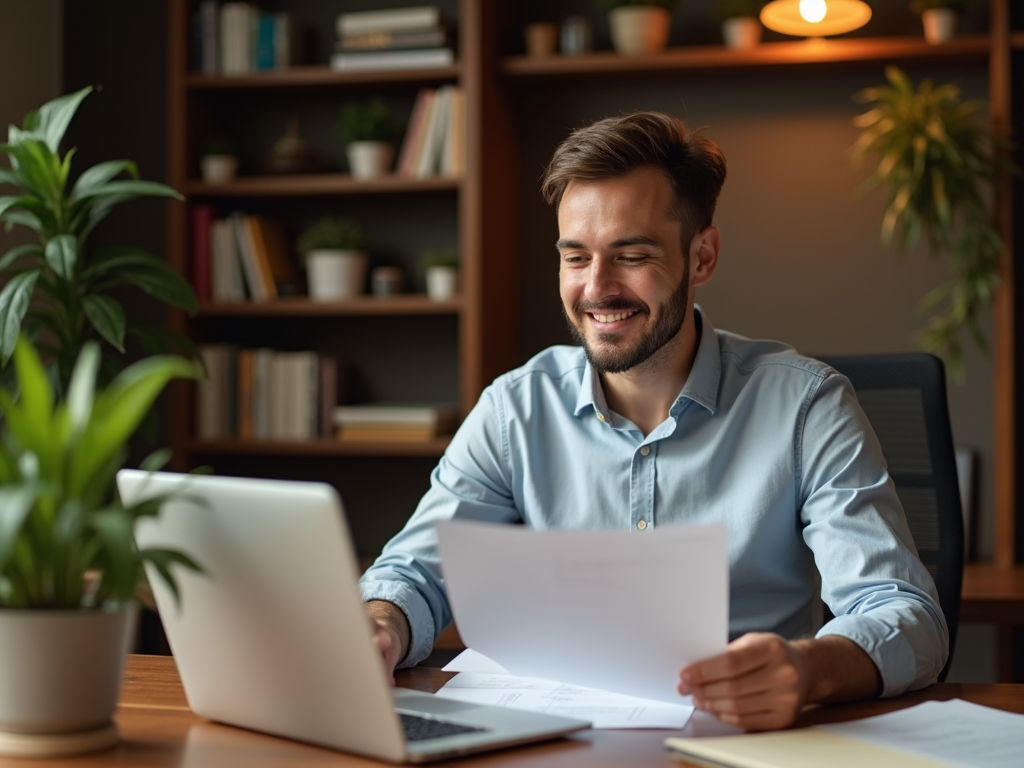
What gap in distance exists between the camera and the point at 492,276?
332 cm

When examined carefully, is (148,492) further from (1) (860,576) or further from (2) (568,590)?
(1) (860,576)

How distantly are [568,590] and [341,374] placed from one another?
2457mm

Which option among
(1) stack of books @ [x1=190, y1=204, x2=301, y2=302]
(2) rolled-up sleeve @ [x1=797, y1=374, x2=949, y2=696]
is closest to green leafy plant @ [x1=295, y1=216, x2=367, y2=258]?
(1) stack of books @ [x1=190, y1=204, x2=301, y2=302]

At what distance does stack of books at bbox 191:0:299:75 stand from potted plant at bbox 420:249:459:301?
0.71m

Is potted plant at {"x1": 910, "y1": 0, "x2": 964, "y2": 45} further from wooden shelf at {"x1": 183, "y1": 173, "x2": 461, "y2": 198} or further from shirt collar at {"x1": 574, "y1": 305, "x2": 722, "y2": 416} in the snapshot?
shirt collar at {"x1": 574, "y1": 305, "x2": 722, "y2": 416}

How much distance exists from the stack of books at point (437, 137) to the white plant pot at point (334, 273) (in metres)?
0.28

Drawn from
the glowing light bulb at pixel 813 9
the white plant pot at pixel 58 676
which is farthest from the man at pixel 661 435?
the glowing light bulb at pixel 813 9

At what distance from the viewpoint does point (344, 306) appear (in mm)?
3328

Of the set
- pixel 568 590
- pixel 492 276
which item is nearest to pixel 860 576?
pixel 568 590

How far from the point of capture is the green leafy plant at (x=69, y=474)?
94 centimetres

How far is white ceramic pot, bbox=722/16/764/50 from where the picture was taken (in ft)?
10.4

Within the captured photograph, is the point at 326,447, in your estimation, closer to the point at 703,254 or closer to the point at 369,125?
the point at 369,125

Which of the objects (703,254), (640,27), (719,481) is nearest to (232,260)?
(640,27)

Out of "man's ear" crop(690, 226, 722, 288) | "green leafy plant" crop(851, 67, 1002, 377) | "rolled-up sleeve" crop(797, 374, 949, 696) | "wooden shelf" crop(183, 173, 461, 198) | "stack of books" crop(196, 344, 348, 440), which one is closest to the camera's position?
"rolled-up sleeve" crop(797, 374, 949, 696)
